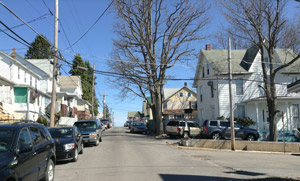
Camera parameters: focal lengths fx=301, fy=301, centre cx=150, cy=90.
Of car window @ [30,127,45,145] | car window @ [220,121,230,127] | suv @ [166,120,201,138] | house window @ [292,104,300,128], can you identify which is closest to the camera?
car window @ [30,127,45,145]

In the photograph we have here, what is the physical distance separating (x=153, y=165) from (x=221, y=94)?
68.1ft

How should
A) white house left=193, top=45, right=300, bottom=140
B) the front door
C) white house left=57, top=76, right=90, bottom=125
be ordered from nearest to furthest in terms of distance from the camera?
1. the front door
2. white house left=193, top=45, right=300, bottom=140
3. white house left=57, top=76, right=90, bottom=125

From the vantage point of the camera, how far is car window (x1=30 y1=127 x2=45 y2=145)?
7.31 metres

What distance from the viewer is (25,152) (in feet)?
20.8

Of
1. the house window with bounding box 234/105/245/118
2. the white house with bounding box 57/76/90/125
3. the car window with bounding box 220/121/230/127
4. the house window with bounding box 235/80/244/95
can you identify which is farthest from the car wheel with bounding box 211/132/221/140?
the white house with bounding box 57/76/90/125

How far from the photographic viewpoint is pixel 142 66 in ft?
99.1

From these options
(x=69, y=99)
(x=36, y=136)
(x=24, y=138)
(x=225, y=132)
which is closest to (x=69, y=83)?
(x=69, y=99)

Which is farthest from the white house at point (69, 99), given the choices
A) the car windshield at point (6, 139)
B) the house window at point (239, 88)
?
the car windshield at point (6, 139)

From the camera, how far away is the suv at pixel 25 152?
5679 mm

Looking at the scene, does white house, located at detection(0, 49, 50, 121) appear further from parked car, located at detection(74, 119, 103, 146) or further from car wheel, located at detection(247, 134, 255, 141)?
car wheel, located at detection(247, 134, 255, 141)

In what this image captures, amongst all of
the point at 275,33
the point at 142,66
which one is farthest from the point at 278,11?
the point at 142,66

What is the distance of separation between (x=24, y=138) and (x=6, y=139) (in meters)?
0.47

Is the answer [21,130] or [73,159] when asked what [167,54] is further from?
[21,130]

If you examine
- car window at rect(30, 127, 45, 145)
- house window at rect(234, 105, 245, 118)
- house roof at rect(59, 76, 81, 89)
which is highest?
house roof at rect(59, 76, 81, 89)
